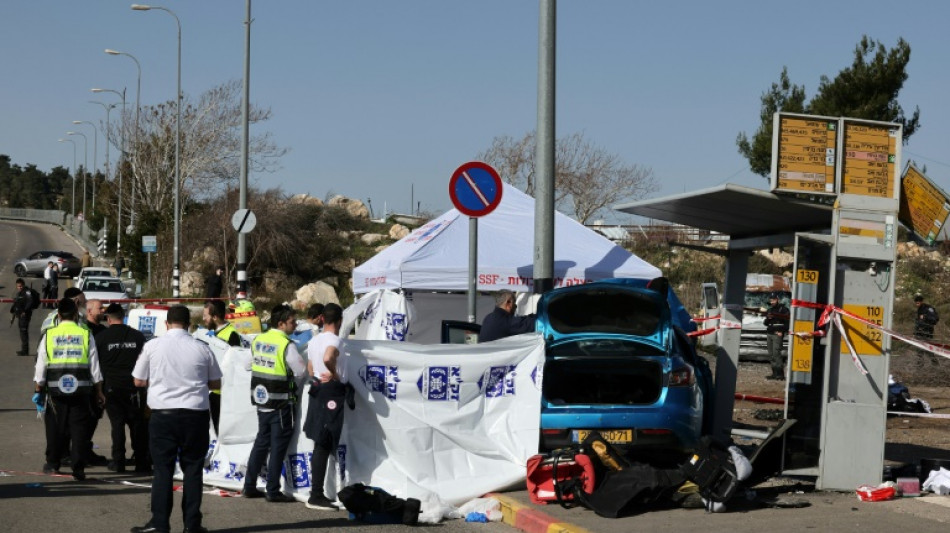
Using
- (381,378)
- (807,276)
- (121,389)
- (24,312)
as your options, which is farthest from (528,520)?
(24,312)

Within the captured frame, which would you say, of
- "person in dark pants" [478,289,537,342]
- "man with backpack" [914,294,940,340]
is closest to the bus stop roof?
"person in dark pants" [478,289,537,342]

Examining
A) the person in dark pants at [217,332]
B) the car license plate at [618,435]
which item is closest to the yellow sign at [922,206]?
the car license plate at [618,435]

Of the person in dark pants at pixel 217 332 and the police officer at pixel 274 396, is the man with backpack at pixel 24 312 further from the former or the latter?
the police officer at pixel 274 396

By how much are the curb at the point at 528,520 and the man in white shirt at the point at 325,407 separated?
1.49m

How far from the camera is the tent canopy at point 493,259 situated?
16188mm

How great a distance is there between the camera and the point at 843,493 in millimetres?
9891

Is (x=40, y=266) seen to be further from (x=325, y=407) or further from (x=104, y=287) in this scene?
(x=325, y=407)

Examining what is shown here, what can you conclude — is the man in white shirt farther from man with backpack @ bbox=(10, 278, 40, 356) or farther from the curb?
man with backpack @ bbox=(10, 278, 40, 356)

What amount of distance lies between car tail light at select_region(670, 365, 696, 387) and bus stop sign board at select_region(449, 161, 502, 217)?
104 inches

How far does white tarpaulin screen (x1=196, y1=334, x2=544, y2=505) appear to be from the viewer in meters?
10.3

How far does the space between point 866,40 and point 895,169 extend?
32.4 metres

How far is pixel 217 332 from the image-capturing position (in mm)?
12680

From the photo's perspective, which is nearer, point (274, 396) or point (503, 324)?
point (274, 396)

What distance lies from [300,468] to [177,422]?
2.20 meters
